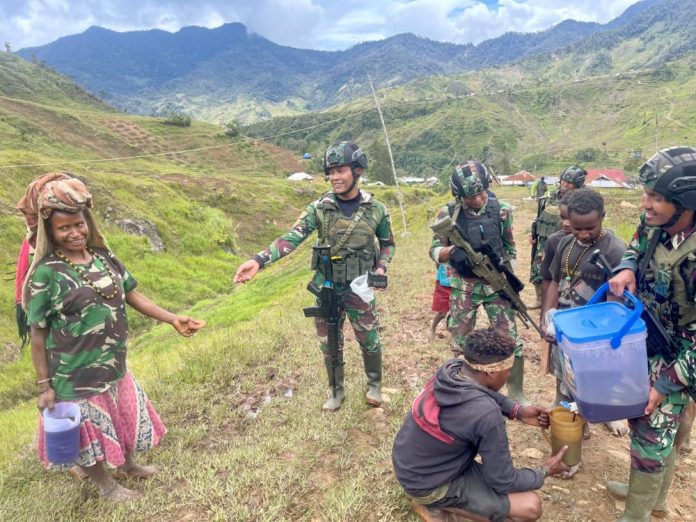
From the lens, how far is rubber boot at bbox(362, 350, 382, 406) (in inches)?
171

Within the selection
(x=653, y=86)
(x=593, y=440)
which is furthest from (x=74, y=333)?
(x=653, y=86)

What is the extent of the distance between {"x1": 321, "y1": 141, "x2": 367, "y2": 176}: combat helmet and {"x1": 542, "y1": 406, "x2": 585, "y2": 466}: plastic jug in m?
2.37

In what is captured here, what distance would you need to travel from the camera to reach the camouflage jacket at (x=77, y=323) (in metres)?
2.85

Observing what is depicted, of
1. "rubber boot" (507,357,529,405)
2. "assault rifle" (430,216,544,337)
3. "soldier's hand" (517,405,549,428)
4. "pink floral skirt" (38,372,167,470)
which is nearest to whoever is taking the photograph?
"soldier's hand" (517,405,549,428)

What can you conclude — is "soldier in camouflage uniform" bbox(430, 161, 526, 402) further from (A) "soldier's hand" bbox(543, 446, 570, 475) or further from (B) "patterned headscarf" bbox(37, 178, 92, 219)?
(B) "patterned headscarf" bbox(37, 178, 92, 219)

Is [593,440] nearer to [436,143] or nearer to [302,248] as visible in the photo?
[302,248]

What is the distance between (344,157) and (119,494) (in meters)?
3.09

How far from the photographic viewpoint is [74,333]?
2979mm

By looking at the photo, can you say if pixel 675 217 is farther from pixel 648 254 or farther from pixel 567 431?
pixel 567 431

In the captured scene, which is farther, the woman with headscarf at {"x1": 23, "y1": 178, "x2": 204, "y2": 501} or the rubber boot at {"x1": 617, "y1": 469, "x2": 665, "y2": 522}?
the woman with headscarf at {"x1": 23, "y1": 178, "x2": 204, "y2": 501}

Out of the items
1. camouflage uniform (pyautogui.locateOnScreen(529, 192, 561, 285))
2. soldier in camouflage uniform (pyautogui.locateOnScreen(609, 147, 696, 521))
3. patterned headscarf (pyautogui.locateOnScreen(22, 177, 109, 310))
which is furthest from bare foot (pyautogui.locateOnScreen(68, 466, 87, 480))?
camouflage uniform (pyautogui.locateOnScreen(529, 192, 561, 285))

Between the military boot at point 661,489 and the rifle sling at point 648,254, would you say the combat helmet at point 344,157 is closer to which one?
the rifle sling at point 648,254

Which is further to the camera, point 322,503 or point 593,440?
point 593,440

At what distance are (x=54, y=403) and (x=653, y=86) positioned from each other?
513 ft
